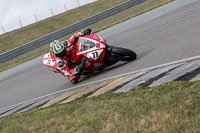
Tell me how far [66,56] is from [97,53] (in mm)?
882

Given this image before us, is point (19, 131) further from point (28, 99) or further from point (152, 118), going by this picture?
point (28, 99)

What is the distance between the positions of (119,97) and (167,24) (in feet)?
23.6

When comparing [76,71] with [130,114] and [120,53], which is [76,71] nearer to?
[120,53]

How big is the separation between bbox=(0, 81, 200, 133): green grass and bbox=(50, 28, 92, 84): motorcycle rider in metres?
2.36

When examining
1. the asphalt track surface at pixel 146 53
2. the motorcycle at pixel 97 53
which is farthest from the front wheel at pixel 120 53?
the asphalt track surface at pixel 146 53

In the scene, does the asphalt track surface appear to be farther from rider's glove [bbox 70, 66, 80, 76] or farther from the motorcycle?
rider's glove [bbox 70, 66, 80, 76]

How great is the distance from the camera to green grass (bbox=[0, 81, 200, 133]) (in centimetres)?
383

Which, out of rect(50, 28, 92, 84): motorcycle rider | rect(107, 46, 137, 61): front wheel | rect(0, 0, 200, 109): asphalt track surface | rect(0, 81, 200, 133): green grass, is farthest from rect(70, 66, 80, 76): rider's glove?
rect(0, 81, 200, 133): green grass

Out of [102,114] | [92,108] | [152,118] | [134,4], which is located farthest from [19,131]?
[134,4]

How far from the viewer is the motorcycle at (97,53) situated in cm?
891

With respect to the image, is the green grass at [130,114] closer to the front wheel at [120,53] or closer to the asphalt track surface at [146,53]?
the asphalt track surface at [146,53]

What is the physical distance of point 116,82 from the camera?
7289 millimetres

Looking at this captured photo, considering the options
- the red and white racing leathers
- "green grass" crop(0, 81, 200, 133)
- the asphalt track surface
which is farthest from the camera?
the red and white racing leathers

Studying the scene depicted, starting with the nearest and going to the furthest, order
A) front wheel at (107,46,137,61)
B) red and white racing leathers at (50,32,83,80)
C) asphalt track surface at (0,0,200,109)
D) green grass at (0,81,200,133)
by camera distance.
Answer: green grass at (0,81,200,133) → asphalt track surface at (0,0,200,109) → front wheel at (107,46,137,61) → red and white racing leathers at (50,32,83,80)
